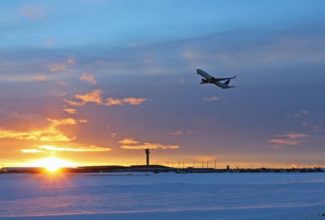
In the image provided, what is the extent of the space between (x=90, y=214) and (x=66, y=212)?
3.06m

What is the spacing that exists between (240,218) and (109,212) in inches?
420

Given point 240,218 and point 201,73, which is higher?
point 201,73

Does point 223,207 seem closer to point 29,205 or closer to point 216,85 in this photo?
point 216,85

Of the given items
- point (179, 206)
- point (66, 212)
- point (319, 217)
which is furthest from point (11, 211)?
point (319, 217)

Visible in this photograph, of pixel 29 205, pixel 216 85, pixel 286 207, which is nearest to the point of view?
pixel 286 207

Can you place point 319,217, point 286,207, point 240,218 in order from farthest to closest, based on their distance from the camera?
1. point 286,207
2. point 240,218
3. point 319,217

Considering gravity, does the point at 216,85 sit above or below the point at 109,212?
above

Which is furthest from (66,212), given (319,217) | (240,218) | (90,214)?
(319,217)

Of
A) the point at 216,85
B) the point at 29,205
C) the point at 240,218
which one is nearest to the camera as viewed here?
the point at 240,218

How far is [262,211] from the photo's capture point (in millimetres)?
45125

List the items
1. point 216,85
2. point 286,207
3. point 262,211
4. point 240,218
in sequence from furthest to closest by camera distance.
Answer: point 216,85 → point 286,207 → point 262,211 → point 240,218

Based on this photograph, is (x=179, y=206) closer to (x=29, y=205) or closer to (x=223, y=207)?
(x=223, y=207)

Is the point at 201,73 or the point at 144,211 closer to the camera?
the point at 144,211

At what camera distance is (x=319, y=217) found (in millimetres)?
37406
